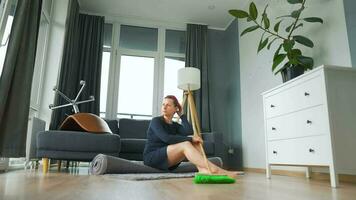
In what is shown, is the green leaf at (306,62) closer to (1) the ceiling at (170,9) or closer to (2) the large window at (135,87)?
(1) the ceiling at (170,9)

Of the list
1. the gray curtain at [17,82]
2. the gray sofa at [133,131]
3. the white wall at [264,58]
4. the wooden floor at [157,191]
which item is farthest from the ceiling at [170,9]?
the wooden floor at [157,191]

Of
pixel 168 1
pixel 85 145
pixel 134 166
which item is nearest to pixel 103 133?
pixel 85 145

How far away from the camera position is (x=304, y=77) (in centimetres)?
206

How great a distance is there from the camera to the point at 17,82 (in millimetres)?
2053

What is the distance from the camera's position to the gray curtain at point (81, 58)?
4.01 metres

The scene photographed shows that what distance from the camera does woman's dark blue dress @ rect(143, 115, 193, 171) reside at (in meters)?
2.32

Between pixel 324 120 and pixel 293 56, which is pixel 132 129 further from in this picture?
pixel 324 120

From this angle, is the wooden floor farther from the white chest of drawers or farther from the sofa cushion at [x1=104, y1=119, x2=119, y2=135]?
the sofa cushion at [x1=104, y1=119, x2=119, y2=135]

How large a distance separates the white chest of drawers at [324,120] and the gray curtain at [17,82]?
2.05 metres

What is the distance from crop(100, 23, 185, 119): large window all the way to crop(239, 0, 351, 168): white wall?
1.28 meters

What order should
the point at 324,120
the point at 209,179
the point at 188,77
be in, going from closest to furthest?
the point at 209,179 < the point at 324,120 < the point at 188,77

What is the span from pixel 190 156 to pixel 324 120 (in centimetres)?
99

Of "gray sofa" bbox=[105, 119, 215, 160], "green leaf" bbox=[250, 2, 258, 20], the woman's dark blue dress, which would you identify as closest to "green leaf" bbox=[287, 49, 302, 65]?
"green leaf" bbox=[250, 2, 258, 20]

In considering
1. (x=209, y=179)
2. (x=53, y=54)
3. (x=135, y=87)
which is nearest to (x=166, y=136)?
(x=209, y=179)
